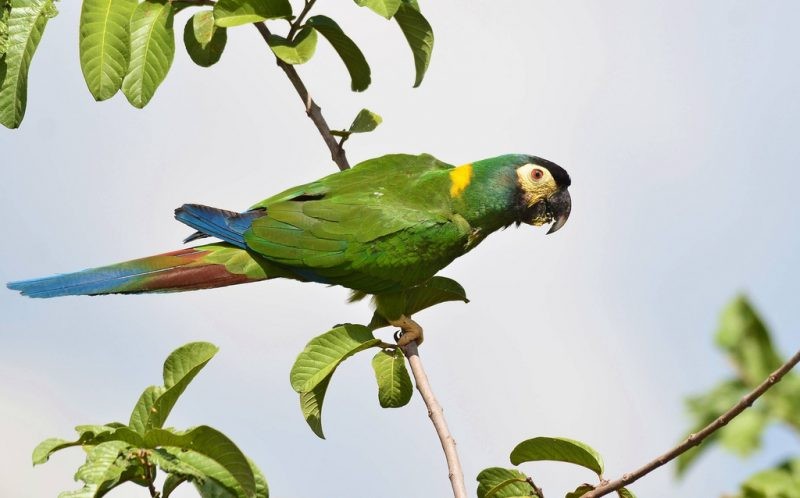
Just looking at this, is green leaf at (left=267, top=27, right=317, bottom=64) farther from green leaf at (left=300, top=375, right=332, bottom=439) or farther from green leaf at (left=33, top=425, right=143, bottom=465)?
green leaf at (left=33, top=425, right=143, bottom=465)

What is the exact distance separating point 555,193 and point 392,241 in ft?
2.85

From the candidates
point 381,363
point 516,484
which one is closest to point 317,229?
point 381,363

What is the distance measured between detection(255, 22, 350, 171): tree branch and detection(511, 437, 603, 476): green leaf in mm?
1653

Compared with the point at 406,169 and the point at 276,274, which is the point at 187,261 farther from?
the point at 406,169

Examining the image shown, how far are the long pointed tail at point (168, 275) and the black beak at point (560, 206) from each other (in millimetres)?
1284

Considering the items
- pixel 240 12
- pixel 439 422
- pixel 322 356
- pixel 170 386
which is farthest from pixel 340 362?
pixel 240 12

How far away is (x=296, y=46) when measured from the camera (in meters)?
3.56

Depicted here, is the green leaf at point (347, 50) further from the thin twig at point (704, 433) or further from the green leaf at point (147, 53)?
the thin twig at point (704, 433)

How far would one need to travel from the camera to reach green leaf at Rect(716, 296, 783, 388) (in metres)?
2.15

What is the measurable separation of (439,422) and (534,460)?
1.10 ft

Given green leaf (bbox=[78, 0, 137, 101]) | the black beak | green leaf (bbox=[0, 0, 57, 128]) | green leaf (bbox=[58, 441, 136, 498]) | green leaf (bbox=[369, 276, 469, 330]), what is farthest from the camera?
the black beak

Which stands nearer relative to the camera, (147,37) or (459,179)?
(147,37)

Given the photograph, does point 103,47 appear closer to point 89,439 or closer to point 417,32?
point 417,32

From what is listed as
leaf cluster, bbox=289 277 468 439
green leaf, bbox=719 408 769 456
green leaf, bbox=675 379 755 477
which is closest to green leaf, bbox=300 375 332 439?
leaf cluster, bbox=289 277 468 439
